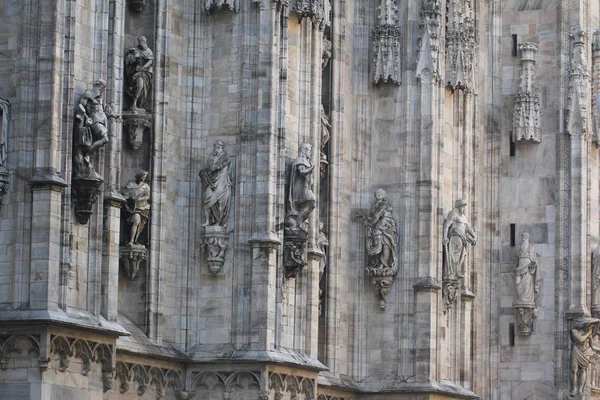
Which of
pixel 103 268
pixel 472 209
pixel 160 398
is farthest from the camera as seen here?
pixel 472 209

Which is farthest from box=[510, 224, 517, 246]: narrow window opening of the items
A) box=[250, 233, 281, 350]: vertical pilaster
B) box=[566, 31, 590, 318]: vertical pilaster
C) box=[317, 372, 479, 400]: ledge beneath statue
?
box=[250, 233, 281, 350]: vertical pilaster

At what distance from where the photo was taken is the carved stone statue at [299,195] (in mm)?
39781

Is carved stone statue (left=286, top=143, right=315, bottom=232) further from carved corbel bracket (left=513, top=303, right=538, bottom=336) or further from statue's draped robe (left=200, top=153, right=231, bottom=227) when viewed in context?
carved corbel bracket (left=513, top=303, right=538, bottom=336)

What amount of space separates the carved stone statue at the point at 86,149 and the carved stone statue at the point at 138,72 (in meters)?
4.18

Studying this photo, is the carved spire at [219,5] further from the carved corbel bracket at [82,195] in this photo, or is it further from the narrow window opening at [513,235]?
the narrow window opening at [513,235]

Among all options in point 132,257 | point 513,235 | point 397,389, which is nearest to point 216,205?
point 132,257

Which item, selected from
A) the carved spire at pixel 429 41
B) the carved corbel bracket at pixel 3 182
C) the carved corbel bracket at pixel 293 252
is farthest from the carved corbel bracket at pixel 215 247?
the carved spire at pixel 429 41

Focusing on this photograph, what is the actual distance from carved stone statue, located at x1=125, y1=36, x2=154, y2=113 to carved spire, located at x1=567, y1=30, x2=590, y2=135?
54.3 ft

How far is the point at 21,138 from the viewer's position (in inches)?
1287

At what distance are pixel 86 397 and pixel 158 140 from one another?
22.7ft

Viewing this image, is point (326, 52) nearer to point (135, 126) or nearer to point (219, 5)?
point (219, 5)

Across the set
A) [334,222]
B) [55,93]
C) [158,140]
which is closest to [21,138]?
[55,93]

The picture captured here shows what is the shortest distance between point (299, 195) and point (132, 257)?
4.10 m

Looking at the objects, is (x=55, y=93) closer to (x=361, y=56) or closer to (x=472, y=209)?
(x=361, y=56)
